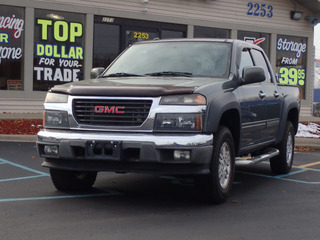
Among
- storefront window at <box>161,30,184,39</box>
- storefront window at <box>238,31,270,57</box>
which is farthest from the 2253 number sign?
storefront window at <box>161,30,184,39</box>

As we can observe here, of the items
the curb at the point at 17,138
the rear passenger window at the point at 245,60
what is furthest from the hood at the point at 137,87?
the curb at the point at 17,138

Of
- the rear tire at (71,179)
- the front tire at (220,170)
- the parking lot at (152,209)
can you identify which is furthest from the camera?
the rear tire at (71,179)

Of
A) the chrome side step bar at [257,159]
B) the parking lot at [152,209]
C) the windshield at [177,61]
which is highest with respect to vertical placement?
the windshield at [177,61]

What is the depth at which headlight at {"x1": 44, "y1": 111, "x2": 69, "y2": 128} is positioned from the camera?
5.82 m

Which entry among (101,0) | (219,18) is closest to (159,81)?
(101,0)

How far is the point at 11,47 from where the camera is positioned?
1575cm

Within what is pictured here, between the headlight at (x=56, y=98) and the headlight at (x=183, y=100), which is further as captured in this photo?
→ the headlight at (x=56, y=98)

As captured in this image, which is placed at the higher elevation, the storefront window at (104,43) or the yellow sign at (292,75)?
the storefront window at (104,43)

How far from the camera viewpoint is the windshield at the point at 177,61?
666 cm

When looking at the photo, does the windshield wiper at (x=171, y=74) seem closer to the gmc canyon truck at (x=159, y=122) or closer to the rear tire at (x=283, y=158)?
the gmc canyon truck at (x=159, y=122)

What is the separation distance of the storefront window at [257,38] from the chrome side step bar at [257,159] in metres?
13.2

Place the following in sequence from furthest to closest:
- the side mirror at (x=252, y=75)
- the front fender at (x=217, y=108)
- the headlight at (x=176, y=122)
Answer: the side mirror at (x=252, y=75), the front fender at (x=217, y=108), the headlight at (x=176, y=122)

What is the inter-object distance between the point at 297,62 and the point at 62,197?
712 inches

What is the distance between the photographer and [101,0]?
17.3 metres
